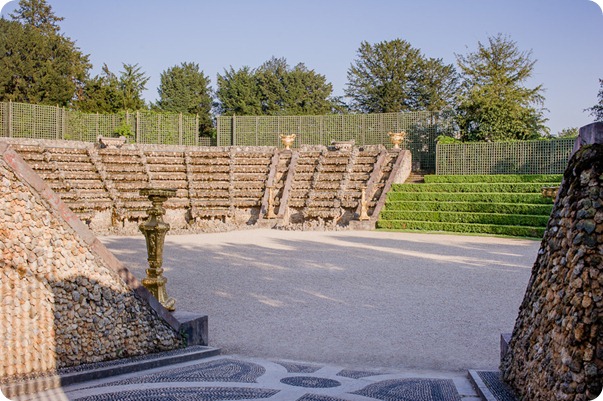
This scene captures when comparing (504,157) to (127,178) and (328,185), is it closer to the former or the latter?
(328,185)

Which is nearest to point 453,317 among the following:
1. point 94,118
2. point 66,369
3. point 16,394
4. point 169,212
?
point 66,369

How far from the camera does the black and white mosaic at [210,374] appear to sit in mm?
5305

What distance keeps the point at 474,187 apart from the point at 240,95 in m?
31.2

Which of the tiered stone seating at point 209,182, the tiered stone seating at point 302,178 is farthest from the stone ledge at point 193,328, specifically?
the tiered stone seating at point 302,178

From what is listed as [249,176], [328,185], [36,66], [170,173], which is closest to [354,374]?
[328,185]

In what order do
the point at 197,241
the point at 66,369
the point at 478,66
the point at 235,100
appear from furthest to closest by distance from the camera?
the point at 235,100 → the point at 478,66 → the point at 197,241 → the point at 66,369

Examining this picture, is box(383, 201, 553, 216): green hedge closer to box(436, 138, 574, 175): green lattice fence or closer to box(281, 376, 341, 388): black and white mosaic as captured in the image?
box(436, 138, 574, 175): green lattice fence

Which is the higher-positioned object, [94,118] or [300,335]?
[94,118]

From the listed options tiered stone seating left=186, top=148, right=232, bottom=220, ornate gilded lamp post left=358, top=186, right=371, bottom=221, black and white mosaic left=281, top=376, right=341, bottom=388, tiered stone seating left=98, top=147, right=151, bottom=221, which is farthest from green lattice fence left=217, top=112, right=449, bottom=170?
black and white mosaic left=281, top=376, right=341, bottom=388

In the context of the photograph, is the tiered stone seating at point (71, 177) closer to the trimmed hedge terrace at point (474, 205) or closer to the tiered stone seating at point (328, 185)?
the tiered stone seating at point (328, 185)

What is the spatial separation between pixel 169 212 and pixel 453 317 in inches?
681

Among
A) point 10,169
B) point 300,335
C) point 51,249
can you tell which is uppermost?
point 10,169

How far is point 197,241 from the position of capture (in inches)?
720

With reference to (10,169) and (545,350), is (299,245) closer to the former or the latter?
(10,169)
